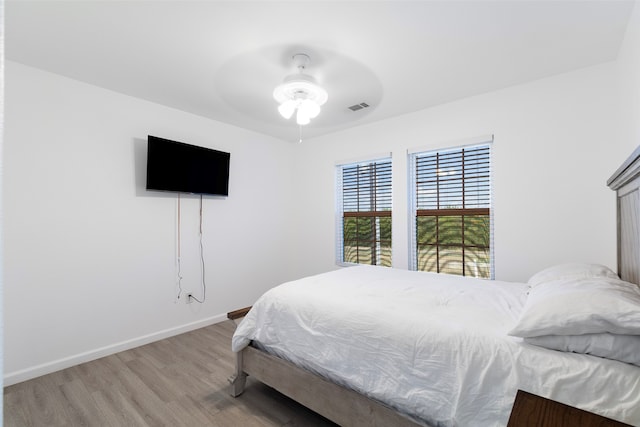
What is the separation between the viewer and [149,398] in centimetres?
218

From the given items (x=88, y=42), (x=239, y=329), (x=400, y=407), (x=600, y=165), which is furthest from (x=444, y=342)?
(x=88, y=42)

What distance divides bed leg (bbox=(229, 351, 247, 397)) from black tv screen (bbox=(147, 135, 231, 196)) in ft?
6.07

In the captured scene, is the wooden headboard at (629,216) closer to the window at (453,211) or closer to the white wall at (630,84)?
the white wall at (630,84)

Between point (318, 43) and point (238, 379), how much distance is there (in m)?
2.42

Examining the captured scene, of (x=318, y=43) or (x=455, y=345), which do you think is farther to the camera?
(x=318, y=43)

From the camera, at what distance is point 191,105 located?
325cm

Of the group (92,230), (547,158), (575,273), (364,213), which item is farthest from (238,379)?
(547,158)

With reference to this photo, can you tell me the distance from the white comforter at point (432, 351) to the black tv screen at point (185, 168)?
1.74 meters

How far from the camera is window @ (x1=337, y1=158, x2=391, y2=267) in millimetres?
3762

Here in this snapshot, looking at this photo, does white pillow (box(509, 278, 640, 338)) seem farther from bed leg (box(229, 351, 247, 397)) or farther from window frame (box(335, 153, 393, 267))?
window frame (box(335, 153, 393, 267))

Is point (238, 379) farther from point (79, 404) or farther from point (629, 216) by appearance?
point (629, 216)

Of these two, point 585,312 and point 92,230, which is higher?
point 92,230

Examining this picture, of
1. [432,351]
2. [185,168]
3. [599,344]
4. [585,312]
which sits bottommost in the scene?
[432,351]

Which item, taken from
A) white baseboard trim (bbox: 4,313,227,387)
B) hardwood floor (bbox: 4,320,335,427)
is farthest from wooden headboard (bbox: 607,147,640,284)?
white baseboard trim (bbox: 4,313,227,387)
